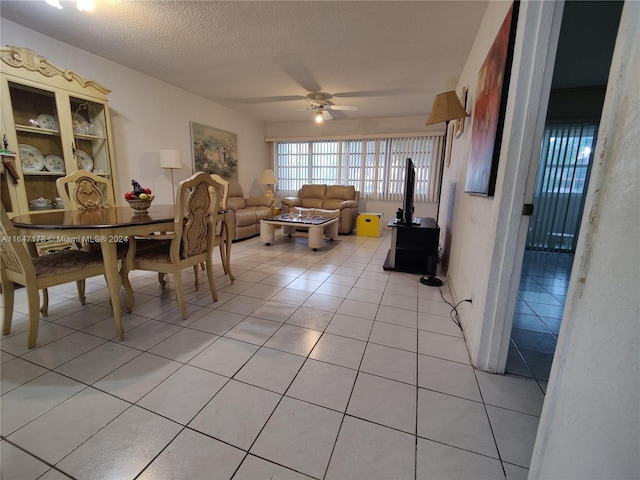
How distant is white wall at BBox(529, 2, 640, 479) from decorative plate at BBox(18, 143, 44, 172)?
4.00 m

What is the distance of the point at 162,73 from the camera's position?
3656 millimetres

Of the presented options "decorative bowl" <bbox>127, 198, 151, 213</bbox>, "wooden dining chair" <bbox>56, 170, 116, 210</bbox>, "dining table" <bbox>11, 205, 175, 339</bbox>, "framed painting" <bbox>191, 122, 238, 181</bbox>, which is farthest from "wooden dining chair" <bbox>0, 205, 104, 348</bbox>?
"framed painting" <bbox>191, 122, 238, 181</bbox>

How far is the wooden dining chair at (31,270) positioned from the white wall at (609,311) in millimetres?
2423

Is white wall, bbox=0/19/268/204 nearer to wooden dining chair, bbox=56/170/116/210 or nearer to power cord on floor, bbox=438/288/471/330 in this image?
wooden dining chair, bbox=56/170/116/210

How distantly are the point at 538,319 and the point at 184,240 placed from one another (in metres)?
2.81

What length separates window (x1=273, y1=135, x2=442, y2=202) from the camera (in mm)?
5793

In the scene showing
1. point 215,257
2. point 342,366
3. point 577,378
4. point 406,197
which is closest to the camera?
point 577,378

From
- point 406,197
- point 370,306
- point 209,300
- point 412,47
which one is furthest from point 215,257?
point 412,47

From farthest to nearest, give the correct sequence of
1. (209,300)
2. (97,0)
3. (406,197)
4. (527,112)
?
(406,197), (209,300), (97,0), (527,112)

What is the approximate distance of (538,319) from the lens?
212cm

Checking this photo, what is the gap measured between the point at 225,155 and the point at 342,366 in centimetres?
495

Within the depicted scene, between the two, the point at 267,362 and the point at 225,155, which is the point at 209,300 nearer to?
the point at 267,362

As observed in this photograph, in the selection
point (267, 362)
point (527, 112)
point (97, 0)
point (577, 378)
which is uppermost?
point (97, 0)

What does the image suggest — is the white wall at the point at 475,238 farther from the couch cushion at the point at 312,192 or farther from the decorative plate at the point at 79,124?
the decorative plate at the point at 79,124
